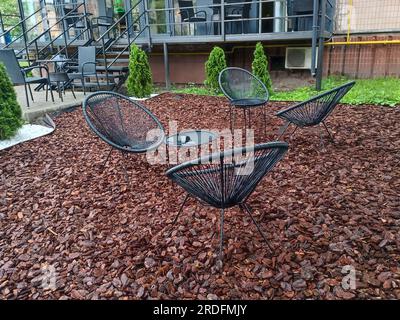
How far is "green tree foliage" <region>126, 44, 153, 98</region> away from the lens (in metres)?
6.31

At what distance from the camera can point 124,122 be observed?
3.29 metres

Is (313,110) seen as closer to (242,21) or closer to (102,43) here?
(242,21)

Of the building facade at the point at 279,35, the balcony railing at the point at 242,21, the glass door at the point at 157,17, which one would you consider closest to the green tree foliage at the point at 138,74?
the building facade at the point at 279,35

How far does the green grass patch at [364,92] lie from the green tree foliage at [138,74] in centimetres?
103

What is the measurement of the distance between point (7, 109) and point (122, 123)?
1.67 m

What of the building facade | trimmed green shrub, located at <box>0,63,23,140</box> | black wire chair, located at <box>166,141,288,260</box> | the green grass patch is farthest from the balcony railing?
black wire chair, located at <box>166,141,288,260</box>

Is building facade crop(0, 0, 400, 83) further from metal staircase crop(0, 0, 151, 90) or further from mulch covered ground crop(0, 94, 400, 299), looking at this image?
mulch covered ground crop(0, 94, 400, 299)

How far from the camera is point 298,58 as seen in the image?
7383 millimetres

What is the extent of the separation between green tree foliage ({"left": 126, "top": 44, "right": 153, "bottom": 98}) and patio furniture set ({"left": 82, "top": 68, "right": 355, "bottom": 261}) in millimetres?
2359
